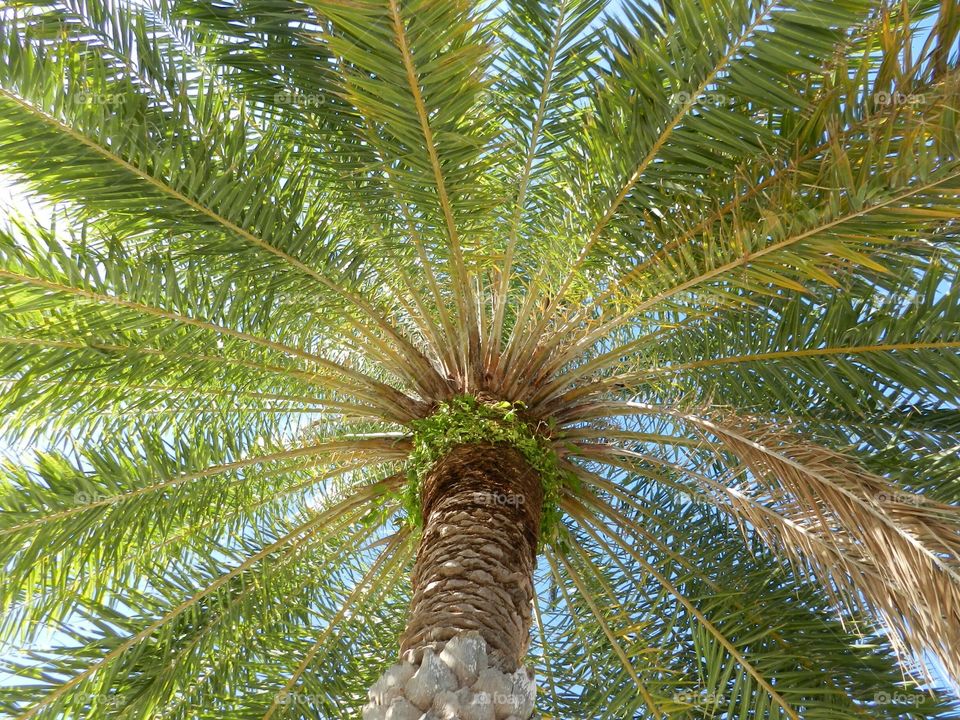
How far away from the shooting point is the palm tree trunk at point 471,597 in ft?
11.0

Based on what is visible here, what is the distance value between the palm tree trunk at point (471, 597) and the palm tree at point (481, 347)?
0.07ft

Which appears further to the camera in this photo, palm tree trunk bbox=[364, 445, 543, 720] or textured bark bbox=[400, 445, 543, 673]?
textured bark bbox=[400, 445, 543, 673]

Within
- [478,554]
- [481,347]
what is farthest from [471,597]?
[481,347]

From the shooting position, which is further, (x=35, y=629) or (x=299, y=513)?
(x=299, y=513)

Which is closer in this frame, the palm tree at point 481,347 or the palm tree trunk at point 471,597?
the palm tree trunk at point 471,597

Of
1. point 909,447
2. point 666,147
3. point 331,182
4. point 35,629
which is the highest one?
point 331,182

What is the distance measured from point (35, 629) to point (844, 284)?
15.5ft

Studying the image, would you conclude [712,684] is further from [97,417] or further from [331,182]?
[97,417]

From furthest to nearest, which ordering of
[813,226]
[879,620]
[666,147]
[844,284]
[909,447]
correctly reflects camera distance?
[909,447]
[844,284]
[666,147]
[813,226]
[879,620]

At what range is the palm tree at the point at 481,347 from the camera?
3.88 meters

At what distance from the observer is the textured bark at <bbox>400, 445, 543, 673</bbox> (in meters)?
3.85

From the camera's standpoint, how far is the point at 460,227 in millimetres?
4840

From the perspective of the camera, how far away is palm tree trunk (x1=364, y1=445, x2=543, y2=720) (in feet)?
11.0

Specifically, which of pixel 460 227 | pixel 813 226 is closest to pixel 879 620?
pixel 813 226
